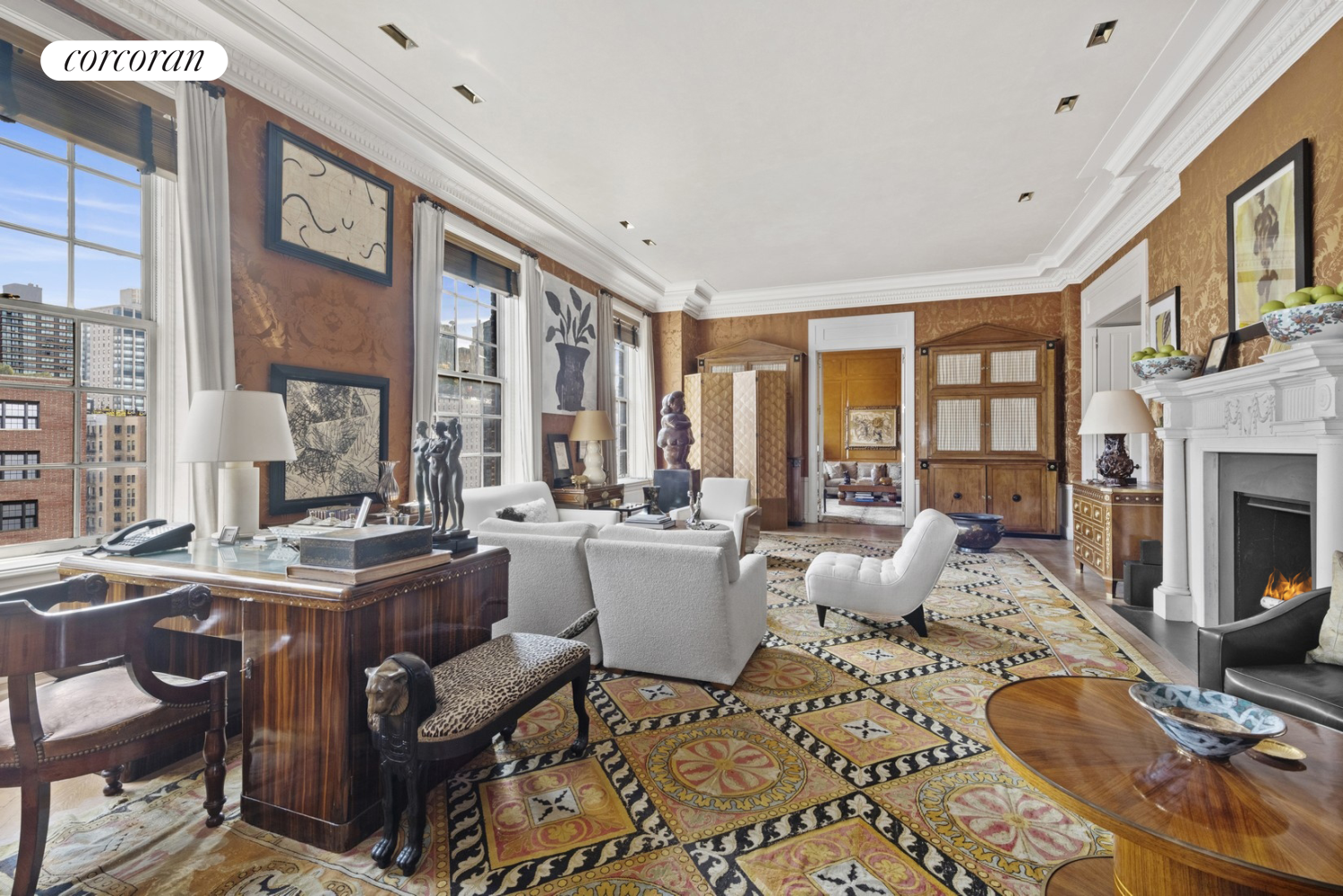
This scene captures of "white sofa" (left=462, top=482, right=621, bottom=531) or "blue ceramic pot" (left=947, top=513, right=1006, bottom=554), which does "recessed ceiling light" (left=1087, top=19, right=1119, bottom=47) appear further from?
"blue ceramic pot" (left=947, top=513, right=1006, bottom=554)

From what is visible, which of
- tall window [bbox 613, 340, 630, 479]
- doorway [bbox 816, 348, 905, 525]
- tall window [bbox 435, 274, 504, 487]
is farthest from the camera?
doorway [bbox 816, 348, 905, 525]

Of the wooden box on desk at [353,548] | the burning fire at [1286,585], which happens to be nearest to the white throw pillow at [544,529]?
the wooden box on desk at [353,548]

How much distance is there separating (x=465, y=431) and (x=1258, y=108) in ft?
17.9

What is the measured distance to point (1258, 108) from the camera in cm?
313

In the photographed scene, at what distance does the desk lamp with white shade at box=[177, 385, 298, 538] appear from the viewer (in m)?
2.29

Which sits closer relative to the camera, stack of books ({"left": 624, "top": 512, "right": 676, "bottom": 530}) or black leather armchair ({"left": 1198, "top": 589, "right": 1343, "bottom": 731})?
black leather armchair ({"left": 1198, "top": 589, "right": 1343, "bottom": 731})

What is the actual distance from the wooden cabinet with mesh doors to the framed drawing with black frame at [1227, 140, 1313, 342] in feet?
12.4

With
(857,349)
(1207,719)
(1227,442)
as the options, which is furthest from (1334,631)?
(857,349)

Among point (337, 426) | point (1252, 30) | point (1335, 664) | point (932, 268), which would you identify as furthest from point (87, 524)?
point (932, 268)

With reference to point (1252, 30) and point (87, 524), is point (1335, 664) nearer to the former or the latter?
point (1252, 30)

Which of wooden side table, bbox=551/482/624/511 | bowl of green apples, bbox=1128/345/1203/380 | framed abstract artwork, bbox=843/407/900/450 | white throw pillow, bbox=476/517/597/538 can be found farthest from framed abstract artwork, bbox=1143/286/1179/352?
Result: framed abstract artwork, bbox=843/407/900/450

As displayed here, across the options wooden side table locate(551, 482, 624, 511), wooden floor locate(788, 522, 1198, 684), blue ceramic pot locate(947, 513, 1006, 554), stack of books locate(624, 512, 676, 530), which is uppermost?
wooden side table locate(551, 482, 624, 511)

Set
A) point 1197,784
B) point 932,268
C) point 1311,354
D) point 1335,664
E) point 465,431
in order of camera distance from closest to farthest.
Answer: point 1197,784, point 1335,664, point 1311,354, point 465,431, point 932,268

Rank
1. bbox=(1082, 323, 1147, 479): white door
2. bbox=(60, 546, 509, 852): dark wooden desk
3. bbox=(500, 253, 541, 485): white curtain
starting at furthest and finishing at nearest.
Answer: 1. bbox=(1082, 323, 1147, 479): white door
2. bbox=(500, 253, 541, 485): white curtain
3. bbox=(60, 546, 509, 852): dark wooden desk
